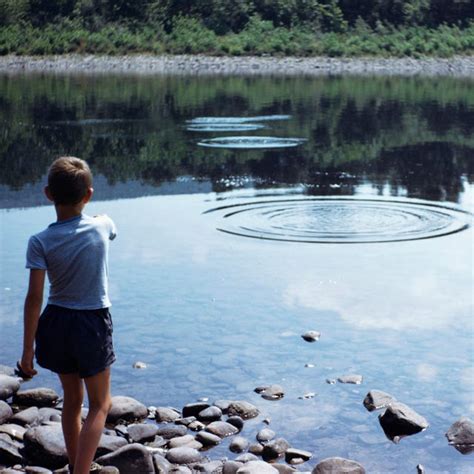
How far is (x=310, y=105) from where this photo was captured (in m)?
40.6

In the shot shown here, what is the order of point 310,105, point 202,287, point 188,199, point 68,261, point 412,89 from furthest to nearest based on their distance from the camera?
1. point 412,89
2. point 310,105
3. point 188,199
4. point 202,287
5. point 68,261

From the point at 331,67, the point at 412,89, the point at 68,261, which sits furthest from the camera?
the point at 331,67

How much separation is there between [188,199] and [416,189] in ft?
11.9

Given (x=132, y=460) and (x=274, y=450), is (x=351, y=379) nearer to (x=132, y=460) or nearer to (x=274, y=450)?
(x=274, y=450)

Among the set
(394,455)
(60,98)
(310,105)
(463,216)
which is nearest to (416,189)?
(463,216)

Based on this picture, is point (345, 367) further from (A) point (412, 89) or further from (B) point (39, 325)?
(A) point (412, 89)

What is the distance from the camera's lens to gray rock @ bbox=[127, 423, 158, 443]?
702 centimetres

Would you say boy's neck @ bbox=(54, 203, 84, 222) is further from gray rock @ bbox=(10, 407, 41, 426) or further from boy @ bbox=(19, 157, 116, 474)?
gray rock @ bbox=(10, 407, 41, 426)

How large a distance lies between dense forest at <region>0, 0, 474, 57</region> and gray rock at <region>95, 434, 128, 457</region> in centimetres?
7805

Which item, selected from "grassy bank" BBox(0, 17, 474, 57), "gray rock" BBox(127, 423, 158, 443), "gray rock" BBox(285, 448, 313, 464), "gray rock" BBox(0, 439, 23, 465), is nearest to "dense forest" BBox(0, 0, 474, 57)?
"grassy bank" BBox(0, 17, 474, 57)

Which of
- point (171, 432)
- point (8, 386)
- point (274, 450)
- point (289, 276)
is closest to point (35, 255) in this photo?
point (171, 432)

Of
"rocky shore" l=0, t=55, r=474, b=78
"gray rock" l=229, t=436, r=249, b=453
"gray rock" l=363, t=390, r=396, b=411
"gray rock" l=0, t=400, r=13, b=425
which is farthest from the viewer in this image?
"rocky shore" l=0, t=55, r=474, b=78

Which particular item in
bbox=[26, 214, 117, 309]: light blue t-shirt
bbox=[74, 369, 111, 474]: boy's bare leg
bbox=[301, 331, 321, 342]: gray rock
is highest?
bbox=[26, 214, 117, 309]: light blue t-shirt

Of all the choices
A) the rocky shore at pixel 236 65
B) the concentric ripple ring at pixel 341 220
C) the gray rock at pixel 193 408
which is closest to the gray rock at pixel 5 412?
the gray rock at pixel 193 408
